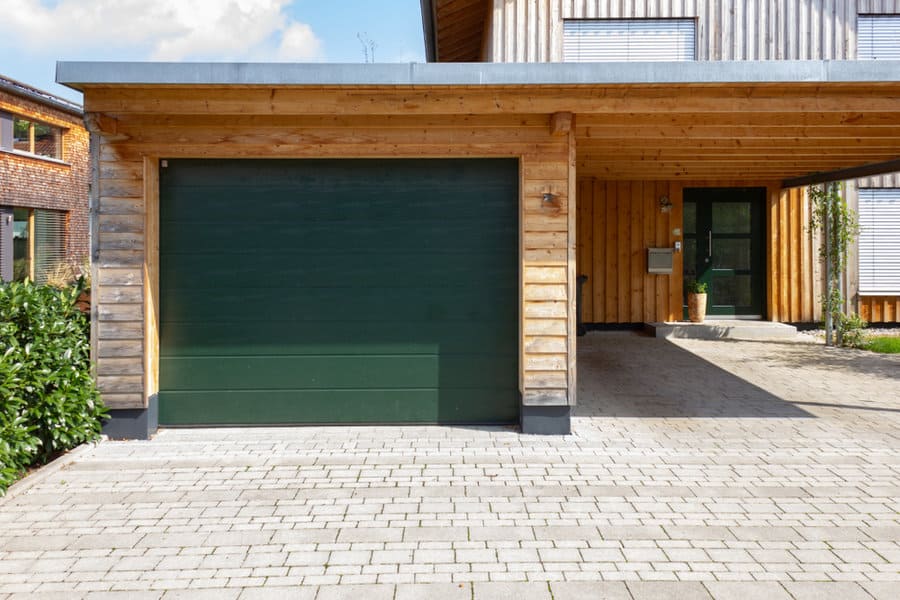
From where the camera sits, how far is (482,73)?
16.8 feet

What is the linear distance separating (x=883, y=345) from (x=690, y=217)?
142 inches

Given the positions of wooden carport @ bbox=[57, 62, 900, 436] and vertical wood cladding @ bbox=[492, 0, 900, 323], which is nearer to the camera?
wooden carport @ bbox=[57, 62, 900, 436]

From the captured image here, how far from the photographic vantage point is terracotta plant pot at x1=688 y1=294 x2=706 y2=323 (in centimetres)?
1211

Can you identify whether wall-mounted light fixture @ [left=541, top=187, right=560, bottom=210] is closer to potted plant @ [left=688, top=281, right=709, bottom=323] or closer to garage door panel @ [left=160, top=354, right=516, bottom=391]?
garage door panel @ [left=160, top=354, right=516, bottom=391]

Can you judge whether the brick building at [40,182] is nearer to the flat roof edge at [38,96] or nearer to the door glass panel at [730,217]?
the flat roof edge at [38,96]

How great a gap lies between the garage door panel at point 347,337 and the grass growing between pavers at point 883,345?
7393 mm

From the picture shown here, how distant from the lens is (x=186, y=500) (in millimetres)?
4379

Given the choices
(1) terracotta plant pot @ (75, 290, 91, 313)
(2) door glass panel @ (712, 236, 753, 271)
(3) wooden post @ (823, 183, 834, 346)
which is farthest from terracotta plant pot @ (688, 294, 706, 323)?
(1) terracotta plant pot @ (75, 290, 91, 313)

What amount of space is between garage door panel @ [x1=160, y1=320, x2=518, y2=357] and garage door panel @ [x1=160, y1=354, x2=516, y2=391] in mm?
69

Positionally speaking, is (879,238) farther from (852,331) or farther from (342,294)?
(342,294)

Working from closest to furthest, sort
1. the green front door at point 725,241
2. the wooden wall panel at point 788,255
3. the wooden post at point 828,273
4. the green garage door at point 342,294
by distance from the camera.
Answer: the green garage door at point 342,294 → the wooden post at point 828,273 → the wooden wall panel at point 788,255 → the green front door at point 725,241

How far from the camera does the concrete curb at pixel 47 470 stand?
443cm

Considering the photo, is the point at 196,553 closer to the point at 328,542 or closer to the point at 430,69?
the point at 328,542

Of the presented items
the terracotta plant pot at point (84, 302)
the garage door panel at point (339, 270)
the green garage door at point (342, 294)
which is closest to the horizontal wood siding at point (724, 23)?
the green garage door at point (342, 294)
